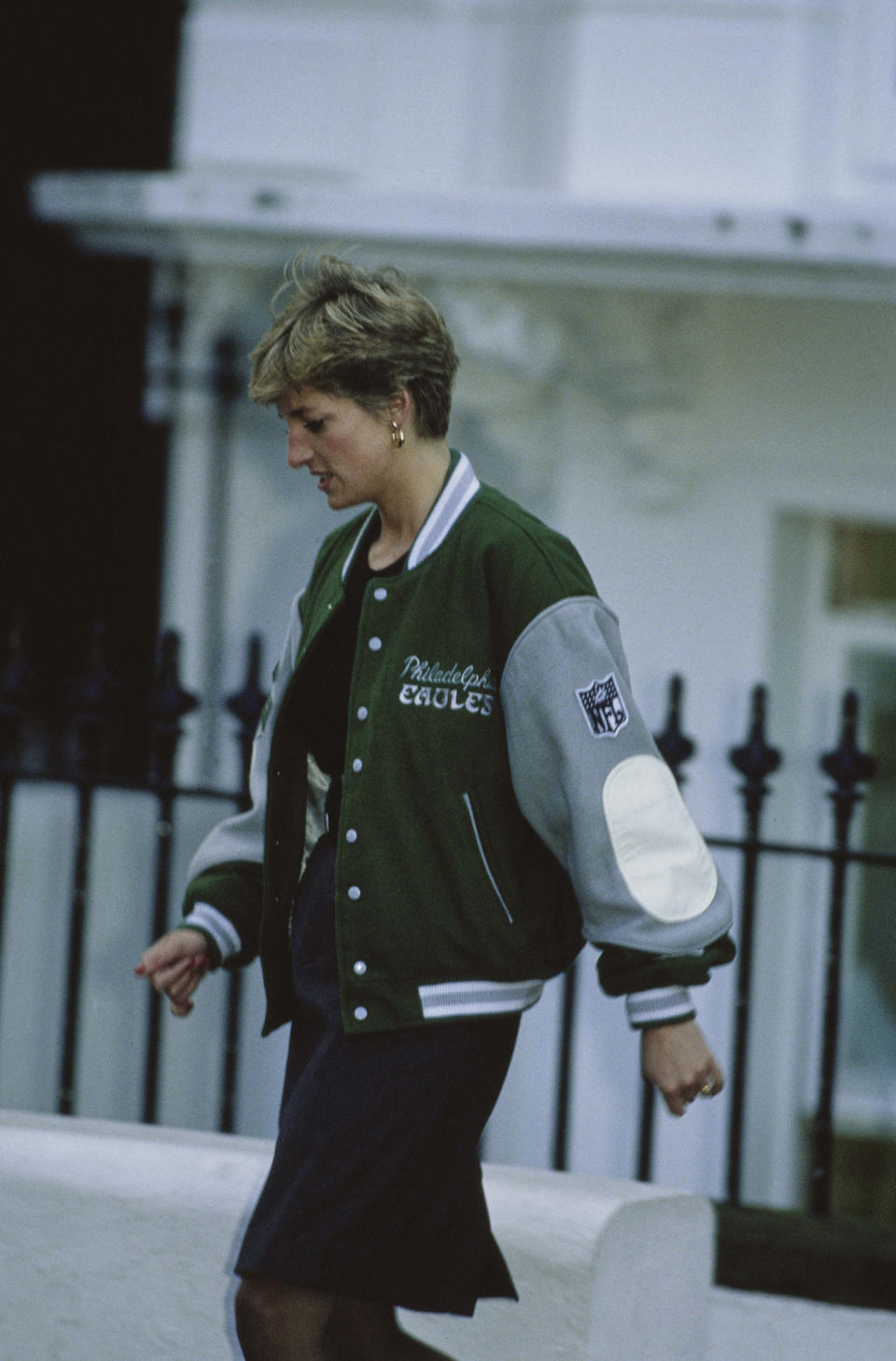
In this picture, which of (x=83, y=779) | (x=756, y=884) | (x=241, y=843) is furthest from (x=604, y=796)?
(x=83, y=779)

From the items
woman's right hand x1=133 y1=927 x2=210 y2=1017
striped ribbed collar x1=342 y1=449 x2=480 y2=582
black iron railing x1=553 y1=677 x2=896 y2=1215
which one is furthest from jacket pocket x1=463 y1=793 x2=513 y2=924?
black iron railing x1=553 y1=677 x2=896 y2=1215

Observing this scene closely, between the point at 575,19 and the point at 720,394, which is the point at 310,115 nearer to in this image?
the point at 575,19

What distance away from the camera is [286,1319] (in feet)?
6.18

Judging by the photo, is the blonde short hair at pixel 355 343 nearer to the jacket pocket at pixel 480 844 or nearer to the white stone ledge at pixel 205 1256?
the jacket pocket at pixel 480 844

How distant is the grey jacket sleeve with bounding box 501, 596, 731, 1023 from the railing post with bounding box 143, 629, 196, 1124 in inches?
62.5

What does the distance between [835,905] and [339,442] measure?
176cm

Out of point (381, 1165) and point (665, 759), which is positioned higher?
point (665, 759)

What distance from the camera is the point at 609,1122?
18.9 feet

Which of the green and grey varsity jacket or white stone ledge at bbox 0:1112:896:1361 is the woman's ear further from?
white stone ledge at bbox 0:1112:896:1361

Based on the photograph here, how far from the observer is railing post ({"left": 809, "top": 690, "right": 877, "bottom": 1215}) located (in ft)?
10.6

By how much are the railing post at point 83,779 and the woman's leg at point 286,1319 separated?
1.65 m

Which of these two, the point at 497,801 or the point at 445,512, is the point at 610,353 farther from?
the point at 497,801

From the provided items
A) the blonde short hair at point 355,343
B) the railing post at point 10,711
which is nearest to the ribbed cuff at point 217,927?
the blonde short hair at point 355,343

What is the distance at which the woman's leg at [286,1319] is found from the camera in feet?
6.17
